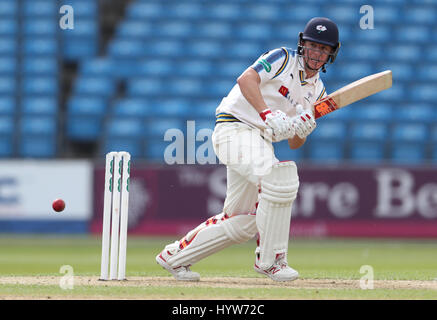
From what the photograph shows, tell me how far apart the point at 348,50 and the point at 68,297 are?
466 inches

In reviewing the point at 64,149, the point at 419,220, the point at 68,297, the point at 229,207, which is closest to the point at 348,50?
the point at 419,220

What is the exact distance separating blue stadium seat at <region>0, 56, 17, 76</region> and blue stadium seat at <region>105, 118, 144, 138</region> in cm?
229

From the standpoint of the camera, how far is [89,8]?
16859 millimetres

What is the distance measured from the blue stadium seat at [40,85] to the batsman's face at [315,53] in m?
9.88

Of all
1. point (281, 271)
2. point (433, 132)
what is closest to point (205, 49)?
point (433, 132)

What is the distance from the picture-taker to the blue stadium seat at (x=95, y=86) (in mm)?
15482

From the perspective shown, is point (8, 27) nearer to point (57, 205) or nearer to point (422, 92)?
point (422, 92)

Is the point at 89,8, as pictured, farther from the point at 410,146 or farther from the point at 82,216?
the point at 410,146

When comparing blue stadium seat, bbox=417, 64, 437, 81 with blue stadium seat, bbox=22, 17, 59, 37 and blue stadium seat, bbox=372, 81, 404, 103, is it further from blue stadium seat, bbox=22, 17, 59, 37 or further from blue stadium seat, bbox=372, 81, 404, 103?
blue stadium seat, bbox=22, 17, 59, 37

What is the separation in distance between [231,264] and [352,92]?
3568 millimetres

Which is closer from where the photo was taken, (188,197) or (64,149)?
(188,197)

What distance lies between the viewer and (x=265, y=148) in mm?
6023

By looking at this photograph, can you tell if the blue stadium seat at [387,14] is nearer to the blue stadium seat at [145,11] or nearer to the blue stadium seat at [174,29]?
the blue stadium seat at [174,29]

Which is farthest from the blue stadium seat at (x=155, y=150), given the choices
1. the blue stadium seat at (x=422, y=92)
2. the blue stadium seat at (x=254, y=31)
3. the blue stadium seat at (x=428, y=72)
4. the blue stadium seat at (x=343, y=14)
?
the blue stadium seat at (x=428, y=72)
